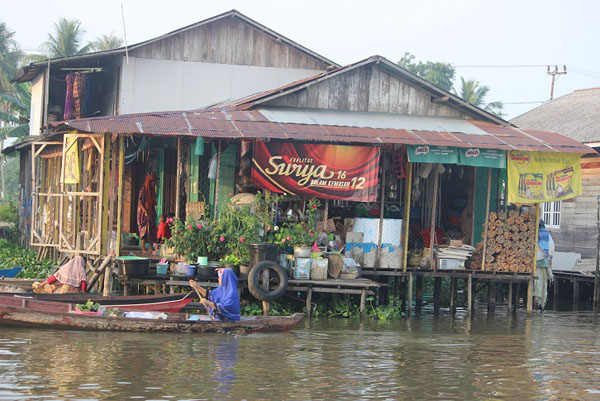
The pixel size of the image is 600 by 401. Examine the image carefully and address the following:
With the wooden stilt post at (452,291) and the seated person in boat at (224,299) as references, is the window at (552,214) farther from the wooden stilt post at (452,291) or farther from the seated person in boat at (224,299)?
the seated person in boat at (224,299)

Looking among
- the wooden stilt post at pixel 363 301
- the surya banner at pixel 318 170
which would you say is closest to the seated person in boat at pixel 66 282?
the surya banner at pixel 318 170

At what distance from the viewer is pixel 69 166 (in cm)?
1805

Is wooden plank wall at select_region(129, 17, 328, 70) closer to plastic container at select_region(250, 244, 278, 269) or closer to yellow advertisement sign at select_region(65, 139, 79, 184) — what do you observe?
yellow advertisement sign at select_region(65, 139, 79, 184)

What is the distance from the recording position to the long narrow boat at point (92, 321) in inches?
531

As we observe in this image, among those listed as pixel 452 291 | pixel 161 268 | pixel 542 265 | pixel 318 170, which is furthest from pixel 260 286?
pixel 542 265

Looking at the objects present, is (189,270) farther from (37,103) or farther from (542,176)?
(37,103)

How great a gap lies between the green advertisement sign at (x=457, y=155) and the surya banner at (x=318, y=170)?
88cm

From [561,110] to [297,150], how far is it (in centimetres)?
1641

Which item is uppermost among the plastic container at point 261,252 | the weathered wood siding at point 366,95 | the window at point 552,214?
the weathered wood siding at point 366,95

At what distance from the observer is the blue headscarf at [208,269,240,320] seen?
46.3 feet

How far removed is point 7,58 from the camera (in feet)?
158

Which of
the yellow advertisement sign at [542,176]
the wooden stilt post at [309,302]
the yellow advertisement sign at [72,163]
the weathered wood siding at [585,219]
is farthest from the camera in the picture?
the weathered wood siding at [585,219]

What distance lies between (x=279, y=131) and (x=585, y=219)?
12892 millimetres

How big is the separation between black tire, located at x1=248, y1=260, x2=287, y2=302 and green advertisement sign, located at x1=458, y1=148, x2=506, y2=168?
4962 mm
